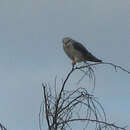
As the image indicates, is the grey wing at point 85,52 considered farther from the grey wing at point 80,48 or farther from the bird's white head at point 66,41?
the bird's white head at point 66,41

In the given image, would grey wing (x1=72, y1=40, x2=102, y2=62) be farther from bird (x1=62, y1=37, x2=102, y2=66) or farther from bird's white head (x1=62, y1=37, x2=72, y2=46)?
bird's white head (x1=62, y1=37, x2=72, y2=46)

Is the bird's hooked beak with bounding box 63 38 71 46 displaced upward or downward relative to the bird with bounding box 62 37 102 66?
upward

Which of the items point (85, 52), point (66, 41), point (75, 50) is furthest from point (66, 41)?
point (85, 52)

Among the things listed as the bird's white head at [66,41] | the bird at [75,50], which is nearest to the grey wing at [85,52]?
the bird at [75,50]

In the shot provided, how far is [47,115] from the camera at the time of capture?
4.82 metres

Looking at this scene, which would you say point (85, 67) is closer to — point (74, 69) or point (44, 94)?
point (74, 69)

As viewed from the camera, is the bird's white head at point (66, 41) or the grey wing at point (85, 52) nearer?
the grey wing at point (85, 52)

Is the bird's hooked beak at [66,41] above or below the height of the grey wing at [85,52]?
above

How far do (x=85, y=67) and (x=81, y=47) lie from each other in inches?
230

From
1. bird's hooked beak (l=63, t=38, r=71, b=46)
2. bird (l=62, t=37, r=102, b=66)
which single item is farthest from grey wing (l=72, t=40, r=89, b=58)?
bird's hooked beak (l=63, t=38, r=71, b=46)

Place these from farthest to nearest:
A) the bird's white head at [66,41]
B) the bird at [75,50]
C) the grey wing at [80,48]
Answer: the bird's white head at [66,41], the grey wing at [80,48], the bird at [75,50]

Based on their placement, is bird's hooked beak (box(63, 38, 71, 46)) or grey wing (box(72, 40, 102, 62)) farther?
bird's hooked beak (box(63, 38, 71, 46))

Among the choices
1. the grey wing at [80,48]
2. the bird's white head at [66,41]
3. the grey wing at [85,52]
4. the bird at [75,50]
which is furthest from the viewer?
the bird's white head at [66,41]

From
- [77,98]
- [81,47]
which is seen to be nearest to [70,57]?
[81,47]
